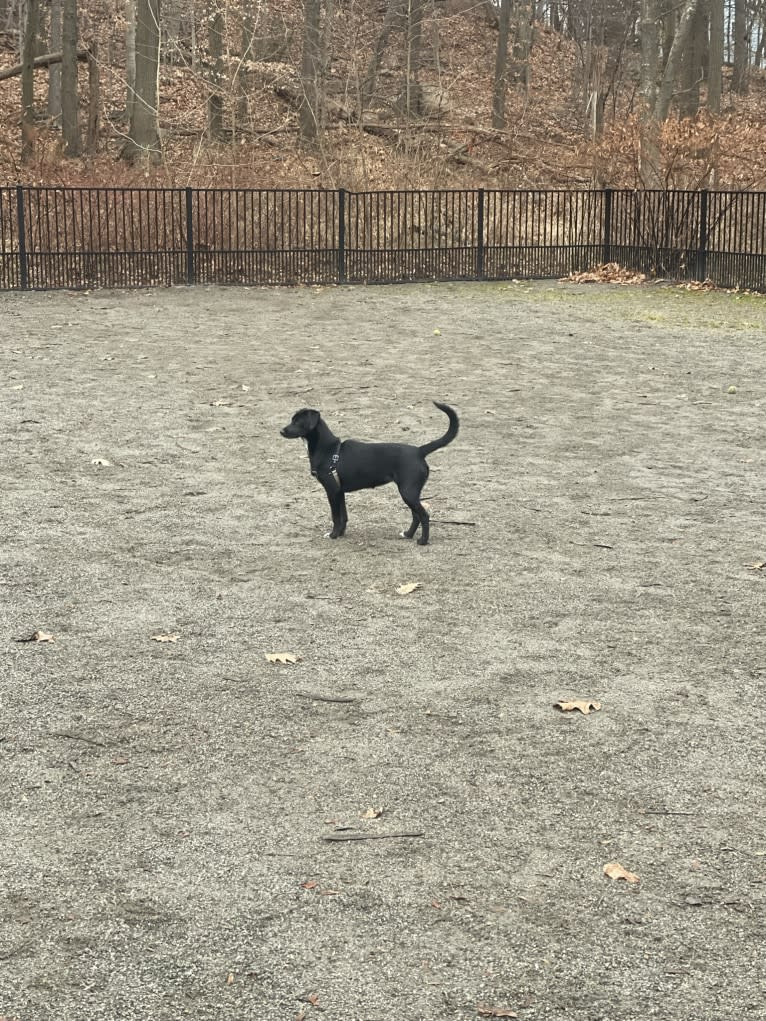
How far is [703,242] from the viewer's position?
22.6 meters

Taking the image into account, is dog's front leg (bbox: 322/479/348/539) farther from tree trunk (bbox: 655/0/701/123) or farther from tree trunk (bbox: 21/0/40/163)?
tree trunk (bbox: 21/0/40/163)

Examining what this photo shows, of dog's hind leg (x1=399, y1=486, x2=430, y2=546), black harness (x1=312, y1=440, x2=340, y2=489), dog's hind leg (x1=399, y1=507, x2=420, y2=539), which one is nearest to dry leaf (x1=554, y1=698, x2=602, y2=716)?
dog's hind leg (x1=399, y1=486, x2=430, y2=546)

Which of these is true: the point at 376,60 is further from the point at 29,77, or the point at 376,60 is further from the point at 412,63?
the point at 29,77

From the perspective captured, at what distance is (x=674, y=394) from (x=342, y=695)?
8.28 metres

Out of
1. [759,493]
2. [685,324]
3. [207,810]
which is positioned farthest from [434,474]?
[685,324]

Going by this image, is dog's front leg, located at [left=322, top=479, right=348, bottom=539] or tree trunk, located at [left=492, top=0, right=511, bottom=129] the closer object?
dog's front leg, located at [left=322, top=479, right=348, bottom=539]

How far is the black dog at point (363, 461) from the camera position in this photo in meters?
7.44

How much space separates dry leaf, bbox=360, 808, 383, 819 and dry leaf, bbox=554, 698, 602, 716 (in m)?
1.14

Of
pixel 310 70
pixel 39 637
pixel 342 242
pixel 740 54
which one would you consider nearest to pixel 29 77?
pixel 310 70

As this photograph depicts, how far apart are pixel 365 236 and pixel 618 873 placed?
67.7ft

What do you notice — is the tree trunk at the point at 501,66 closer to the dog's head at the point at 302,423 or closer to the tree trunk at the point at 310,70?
the tree trunk at the point at 310,70

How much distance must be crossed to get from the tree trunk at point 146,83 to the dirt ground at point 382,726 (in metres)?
19.6

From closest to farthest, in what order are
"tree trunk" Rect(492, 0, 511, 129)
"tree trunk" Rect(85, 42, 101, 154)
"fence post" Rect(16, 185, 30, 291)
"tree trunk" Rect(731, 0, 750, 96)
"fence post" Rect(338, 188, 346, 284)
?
"fence post" Rect(16, 185, 30, 291) → "fence post" Rect(338, 188, 346, 284) → "tree trunk" Rect(85, 42, 101, 154) → "tree trunk" Rect(492, 0, 511, 129) → "tree trunk" Rect(731, 0, 750, 96)

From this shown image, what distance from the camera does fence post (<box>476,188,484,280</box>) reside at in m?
23.8
